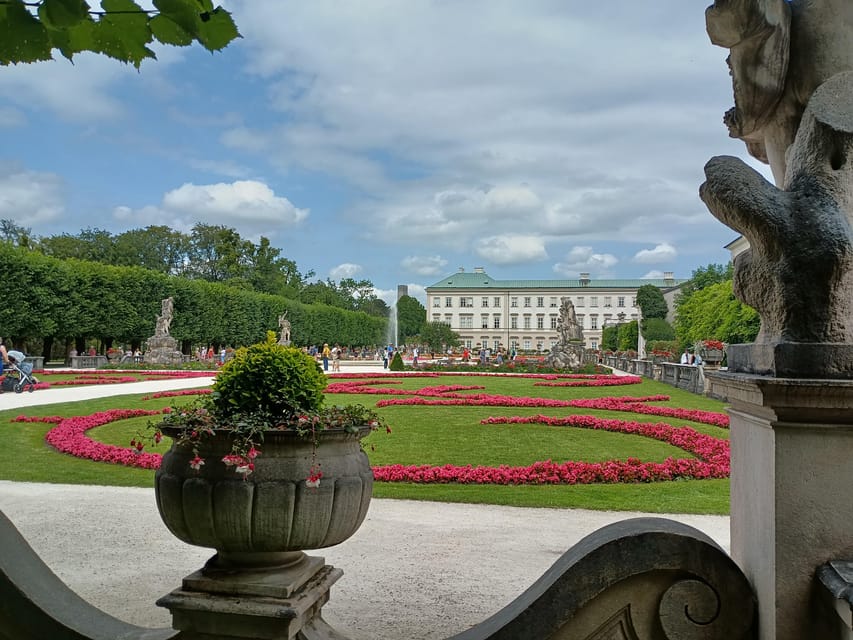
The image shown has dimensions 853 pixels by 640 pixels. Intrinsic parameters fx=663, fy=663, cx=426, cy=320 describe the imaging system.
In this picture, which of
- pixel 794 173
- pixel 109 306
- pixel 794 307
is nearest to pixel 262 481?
pixel 794 307

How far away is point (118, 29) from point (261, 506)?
68.4 inches

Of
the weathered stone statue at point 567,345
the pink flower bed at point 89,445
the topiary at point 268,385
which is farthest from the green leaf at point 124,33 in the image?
the weathered stone statue at point 567,345

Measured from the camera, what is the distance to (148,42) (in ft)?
7.49

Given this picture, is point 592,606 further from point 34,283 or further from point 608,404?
point 34,283

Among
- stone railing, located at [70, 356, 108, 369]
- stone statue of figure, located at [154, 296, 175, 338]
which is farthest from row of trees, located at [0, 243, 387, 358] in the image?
stone railing, located at [70, 356, 108, 369]

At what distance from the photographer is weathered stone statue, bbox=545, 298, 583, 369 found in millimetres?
32625

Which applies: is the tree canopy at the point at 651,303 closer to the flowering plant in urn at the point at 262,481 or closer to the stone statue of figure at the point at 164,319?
the stone statue of figure at the point at 164,319

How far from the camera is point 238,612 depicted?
2.41 metres

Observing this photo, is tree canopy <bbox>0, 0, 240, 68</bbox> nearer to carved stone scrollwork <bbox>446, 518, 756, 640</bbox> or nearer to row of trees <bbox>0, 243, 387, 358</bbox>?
carved stone scrollwork <bbox>446, 518, 756, 640</bbox>

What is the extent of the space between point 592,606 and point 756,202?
1.39m

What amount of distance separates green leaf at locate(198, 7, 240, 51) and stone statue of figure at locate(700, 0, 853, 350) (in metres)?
1.61

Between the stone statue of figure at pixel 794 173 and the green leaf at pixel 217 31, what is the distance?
63.4 inches

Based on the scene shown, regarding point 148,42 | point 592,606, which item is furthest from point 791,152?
point 148,42

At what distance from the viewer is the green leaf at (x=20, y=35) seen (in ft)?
6.92
